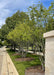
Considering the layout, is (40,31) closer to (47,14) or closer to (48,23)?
(48,23)

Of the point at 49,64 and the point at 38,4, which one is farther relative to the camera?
the point at 38,4

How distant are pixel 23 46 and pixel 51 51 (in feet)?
42.3

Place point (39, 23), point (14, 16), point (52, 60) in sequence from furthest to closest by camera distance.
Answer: point (14, 16) < point (39, 23) < point (52, 60)

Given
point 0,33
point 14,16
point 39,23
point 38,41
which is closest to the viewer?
point 39,23

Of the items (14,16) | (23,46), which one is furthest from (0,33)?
(23,46)

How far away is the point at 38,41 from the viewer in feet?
25.6

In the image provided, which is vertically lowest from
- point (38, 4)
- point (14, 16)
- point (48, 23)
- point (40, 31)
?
point (40, 31)

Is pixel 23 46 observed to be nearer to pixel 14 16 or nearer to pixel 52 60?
pixel 14 16

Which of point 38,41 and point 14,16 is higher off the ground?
point 14,16

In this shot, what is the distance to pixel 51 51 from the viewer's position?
8.55 feet

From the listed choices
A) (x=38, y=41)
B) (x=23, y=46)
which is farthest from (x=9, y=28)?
(x=38, y=41)

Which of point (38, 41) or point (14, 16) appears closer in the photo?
point (38, 41)

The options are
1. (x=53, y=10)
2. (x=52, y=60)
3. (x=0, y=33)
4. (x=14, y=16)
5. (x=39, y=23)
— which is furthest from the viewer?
(x=0, y=33)

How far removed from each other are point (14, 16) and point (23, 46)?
11.4 meters
